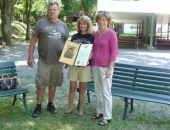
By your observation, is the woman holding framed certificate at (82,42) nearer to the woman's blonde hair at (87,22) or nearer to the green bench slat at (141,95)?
the woman's blonde hair at (87,22)

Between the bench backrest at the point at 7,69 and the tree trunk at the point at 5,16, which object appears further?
the tree trunk at the point at 5,16

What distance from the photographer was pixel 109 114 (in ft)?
14.8

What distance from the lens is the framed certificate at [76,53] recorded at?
4273 mm

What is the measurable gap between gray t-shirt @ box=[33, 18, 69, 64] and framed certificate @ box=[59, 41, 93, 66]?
21 cm

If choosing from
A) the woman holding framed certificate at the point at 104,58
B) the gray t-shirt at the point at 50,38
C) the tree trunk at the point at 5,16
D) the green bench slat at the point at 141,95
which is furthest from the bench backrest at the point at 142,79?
the tree trunk at the point at 5,16

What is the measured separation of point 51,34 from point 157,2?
50.9 ft

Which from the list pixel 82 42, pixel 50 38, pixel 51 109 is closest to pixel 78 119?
pixel 51 109

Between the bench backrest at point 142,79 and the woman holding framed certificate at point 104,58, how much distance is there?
0.88 m

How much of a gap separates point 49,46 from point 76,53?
0.49 m

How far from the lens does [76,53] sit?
14.1ft

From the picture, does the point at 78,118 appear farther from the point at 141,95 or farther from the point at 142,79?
the point at 142,79

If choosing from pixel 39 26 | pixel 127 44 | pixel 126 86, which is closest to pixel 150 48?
pixel 127 44

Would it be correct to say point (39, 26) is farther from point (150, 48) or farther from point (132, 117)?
point (150, 48)

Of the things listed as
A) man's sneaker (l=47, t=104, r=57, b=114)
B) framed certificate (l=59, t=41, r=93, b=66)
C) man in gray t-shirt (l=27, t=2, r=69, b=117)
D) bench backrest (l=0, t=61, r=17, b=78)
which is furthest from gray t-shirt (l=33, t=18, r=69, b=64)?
man's sneaker (l=47, t=104, r=57, b=114)
